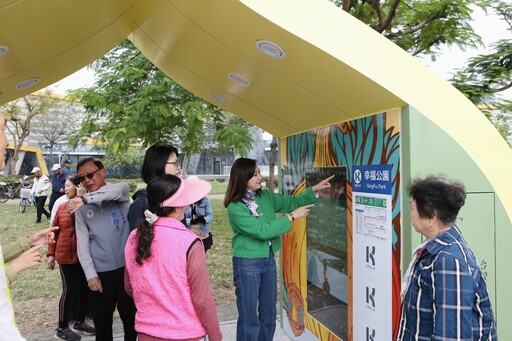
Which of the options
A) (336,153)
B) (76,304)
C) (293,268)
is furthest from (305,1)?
(76,304)

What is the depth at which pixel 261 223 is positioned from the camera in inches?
122

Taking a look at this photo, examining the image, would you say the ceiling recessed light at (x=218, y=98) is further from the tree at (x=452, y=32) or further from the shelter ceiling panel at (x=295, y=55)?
the tree at (x=452, y=32)

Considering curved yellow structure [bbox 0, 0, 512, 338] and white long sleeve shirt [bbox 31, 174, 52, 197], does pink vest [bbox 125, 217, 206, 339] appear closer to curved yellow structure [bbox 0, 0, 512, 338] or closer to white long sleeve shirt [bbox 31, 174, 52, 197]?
curved yellow structure [bbox 0, 0, 512, 338]

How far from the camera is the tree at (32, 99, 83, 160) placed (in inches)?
1030

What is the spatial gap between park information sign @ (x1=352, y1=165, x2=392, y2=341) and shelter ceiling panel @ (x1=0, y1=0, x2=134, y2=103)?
199 cm

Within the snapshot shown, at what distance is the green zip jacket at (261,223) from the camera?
3039 millimetres

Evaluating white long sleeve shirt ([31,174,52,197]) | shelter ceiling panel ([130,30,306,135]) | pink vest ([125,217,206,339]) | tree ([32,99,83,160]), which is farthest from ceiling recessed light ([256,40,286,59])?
tree ([32,99,83,160])

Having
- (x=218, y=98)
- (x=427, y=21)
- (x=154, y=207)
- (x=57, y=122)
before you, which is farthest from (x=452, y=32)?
(x=57, y=122)

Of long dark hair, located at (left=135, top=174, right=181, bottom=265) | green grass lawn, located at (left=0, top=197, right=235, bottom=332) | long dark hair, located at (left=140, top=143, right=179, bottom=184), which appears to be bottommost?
green grass lawn, located at (left=0, top=197, right=235, bottom=332)

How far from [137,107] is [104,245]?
3.72 meters

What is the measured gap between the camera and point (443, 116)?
2.45m

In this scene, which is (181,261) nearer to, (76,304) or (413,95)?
(413,95)

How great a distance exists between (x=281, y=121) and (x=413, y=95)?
164cm

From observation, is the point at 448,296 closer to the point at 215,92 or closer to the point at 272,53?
the point at 272,53
